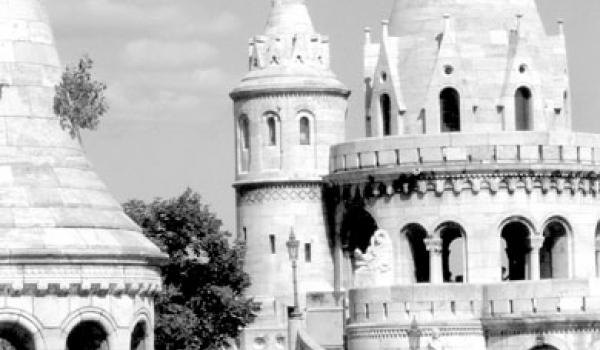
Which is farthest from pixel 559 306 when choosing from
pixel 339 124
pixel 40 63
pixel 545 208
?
pixel 40 63

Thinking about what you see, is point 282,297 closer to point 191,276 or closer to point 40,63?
point 191,276

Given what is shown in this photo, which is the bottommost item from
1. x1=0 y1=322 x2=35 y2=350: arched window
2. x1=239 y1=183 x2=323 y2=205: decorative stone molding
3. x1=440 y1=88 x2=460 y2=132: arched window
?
x1=0 y1=322 x2=35 y2=350: arched window

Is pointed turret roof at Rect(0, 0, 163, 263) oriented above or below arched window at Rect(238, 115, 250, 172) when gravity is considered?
below

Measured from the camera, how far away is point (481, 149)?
81875 millimetres

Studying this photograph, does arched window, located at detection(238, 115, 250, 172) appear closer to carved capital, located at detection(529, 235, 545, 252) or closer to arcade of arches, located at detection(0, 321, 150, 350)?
carved capital, located at detection(529, 235, 545, 252)

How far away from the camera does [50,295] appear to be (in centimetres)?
3597

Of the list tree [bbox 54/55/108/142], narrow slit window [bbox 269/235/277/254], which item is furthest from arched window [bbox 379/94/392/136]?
tree [bbox 54/55/108/142]

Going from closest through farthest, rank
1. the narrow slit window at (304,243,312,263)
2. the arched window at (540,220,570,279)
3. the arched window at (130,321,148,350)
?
the arched window at (130,321,148,350)
the arched window at (540,220,570,279)
the narrow slit window at (304,243,312,263)

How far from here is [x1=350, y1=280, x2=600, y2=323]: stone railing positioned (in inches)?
2995

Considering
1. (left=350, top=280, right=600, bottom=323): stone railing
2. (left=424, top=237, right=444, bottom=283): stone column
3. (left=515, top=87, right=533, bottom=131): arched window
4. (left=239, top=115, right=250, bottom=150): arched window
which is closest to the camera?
(left=350, top=280, right=600, bottom=323): stone railing

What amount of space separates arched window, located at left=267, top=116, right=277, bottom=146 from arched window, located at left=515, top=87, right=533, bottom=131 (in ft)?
34.7

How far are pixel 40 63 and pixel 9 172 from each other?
210 cm

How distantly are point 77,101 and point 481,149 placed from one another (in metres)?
45.1

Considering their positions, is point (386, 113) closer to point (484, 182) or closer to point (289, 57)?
point (289, 57)
